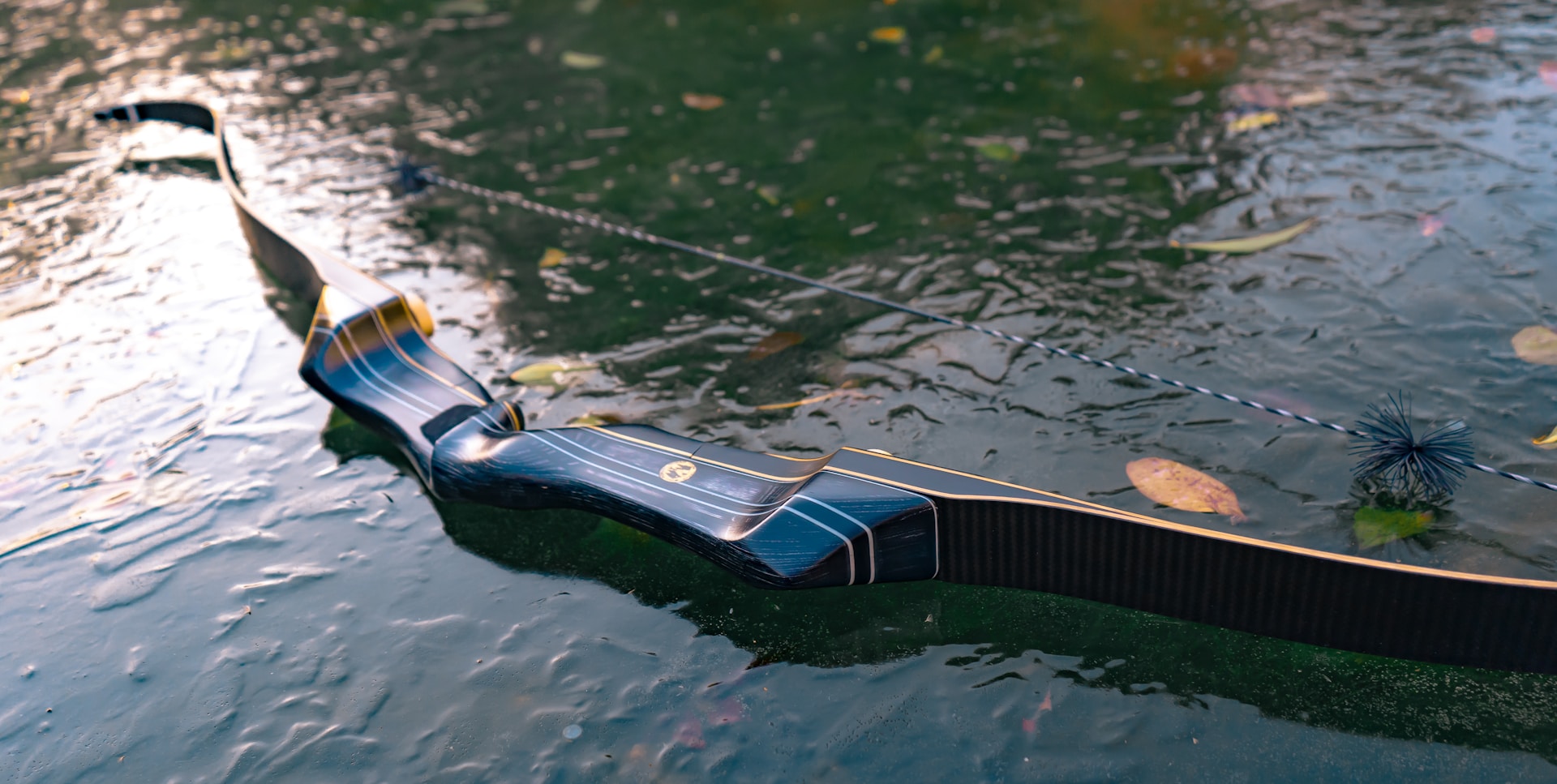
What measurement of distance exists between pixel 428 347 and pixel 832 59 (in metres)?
3.24

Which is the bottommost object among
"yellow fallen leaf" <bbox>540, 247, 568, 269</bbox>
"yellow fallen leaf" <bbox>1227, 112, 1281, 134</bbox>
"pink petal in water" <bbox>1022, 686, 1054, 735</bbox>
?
"pink petal in water" <bbox>1022, 686, 1054, 735</bbox>

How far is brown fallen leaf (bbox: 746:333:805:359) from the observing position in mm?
3537

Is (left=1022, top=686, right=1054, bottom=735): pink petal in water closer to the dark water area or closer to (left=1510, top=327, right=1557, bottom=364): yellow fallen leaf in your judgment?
the dark water area

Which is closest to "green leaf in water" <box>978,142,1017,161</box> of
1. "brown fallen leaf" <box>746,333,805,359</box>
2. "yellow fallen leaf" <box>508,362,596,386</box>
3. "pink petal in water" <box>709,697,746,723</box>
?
"brown fallen leaf" <box>746,333,805,359</box>

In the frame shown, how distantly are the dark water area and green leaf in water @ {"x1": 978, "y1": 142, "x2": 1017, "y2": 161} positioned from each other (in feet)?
0.05

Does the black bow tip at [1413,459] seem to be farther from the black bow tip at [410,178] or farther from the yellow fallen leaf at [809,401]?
the black bow tip at [410,178]

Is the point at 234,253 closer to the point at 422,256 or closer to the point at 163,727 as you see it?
the point at 422,256

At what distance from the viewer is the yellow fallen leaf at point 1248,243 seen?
12.5 ft

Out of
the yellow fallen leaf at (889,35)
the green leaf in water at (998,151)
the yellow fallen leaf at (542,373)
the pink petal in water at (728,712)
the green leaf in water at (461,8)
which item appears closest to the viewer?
the pink petal in water at (728,712)

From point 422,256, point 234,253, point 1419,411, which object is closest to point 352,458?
point 422,256

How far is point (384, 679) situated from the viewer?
8.03 feet

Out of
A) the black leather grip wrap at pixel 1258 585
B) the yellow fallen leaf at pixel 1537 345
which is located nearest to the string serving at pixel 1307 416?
the black leather grip wrap at pixel 1258 585

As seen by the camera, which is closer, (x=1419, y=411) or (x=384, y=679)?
(x=384, y=679)

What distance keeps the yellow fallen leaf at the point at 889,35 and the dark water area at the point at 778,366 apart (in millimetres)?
67
